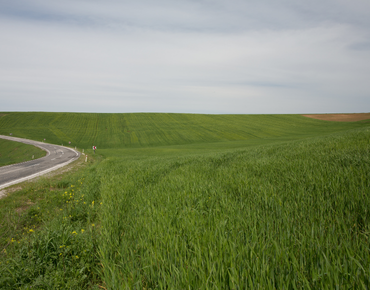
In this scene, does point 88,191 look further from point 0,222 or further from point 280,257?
point 280,257

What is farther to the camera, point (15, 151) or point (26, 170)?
point (15, 151)

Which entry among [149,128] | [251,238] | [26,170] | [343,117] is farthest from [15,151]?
[343,117]

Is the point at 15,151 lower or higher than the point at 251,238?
lower

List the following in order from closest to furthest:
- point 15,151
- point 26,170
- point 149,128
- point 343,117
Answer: point 26,170 < point 15,151 < point 149,128 < point 343,117

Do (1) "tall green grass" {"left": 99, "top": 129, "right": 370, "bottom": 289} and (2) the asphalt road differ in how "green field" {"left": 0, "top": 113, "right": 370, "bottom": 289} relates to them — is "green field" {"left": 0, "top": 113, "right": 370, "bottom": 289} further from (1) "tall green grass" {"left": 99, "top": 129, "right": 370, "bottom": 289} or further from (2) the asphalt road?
(2) the asphalt road

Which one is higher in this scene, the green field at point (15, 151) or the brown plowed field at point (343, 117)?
the brown plowed field at point (343, 117)

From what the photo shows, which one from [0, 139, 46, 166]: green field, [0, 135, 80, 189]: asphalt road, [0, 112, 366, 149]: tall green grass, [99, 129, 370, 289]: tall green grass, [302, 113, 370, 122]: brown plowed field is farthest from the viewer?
[302, 113, 370, 122]: brown plowed field

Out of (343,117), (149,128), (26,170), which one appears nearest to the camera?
(26,170)

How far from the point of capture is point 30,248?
3545 millimetres

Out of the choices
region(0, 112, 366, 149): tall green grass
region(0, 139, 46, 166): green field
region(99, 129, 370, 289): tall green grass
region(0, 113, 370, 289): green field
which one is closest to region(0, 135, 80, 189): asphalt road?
region(0, 113, 370, 289): green field

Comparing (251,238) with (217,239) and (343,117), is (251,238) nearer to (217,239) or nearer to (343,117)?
(217,239)

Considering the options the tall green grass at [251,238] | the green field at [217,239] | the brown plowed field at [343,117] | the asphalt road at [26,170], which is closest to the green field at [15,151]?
the asphalt road at [26,170]

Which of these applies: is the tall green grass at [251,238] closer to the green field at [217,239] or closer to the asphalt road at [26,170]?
the green field at [217,239]

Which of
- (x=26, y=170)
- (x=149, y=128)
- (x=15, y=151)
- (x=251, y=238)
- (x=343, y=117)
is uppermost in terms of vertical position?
(x=343, y=117)
